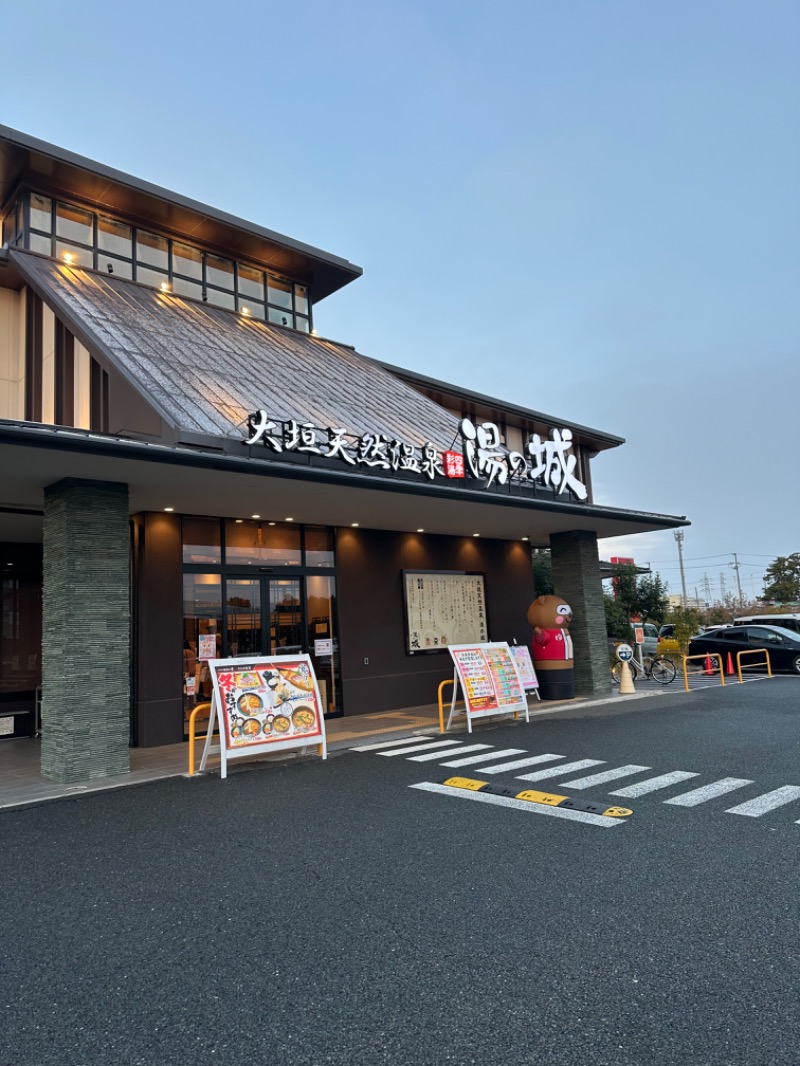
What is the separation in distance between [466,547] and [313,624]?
189 inches

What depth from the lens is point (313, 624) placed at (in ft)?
46.6

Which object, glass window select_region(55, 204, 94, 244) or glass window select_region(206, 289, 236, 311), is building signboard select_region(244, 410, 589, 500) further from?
glass window select_region(55, 204, 94, 244)

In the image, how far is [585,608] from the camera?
53.4 ft

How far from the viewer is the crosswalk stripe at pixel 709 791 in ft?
22.1

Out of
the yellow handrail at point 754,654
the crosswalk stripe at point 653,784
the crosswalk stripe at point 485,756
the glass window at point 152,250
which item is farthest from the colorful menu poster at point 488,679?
the glass window at point 152,250

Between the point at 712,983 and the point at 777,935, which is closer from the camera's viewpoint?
the point at 712,983

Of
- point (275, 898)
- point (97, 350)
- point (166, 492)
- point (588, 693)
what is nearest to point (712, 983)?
point (275, 898)

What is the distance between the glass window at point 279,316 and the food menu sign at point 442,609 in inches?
290

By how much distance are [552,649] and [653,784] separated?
7.91 meters

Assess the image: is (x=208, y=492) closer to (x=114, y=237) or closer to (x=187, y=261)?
(x=114, y=237)

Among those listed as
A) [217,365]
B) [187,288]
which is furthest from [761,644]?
[187,288]

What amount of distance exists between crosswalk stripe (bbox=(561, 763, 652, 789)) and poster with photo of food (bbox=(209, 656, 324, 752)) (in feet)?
11.8

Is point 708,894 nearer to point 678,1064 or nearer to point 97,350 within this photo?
point 678,1064

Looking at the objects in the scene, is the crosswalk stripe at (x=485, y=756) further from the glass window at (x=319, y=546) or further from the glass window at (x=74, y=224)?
the glass window at (x=74, y=224)
